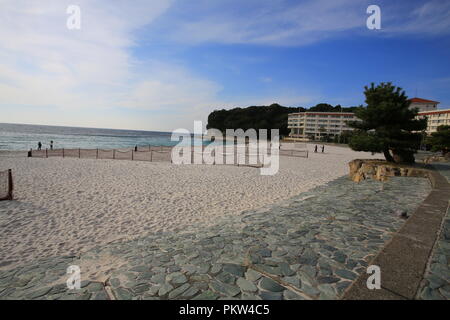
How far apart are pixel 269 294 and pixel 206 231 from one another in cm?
278

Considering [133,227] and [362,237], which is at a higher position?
[362,237]

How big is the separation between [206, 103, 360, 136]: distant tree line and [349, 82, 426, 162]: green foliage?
93.6 meters

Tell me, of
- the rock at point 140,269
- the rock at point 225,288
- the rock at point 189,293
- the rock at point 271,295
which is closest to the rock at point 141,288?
the rock at point 140,269

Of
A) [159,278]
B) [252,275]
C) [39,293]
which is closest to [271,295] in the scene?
[252,275]

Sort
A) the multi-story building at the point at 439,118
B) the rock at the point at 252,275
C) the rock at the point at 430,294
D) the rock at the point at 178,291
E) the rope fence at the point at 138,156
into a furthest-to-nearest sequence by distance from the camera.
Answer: the multi-story building at the point at 439,118, the rope fence at the point at 138,156, the rock at the point at 252,275, the rock at the point at 178,291, the rock at the point at 430,294

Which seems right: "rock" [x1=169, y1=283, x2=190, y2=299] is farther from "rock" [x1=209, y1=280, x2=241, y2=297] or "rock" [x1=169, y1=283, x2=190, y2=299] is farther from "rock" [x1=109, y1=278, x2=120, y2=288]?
"rock" [x1=109, y1=278, x2=120, y2=288]

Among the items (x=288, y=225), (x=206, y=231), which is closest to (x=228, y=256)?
(x=206, y=231)

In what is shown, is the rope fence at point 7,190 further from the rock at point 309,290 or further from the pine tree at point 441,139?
the pine tree at point 441,139

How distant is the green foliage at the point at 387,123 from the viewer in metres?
11.3

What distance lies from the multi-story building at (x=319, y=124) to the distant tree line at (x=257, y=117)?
33.4ft

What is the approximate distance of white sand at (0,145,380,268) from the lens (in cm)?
534

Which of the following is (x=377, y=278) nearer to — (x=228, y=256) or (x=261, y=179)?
(x=228, y=256)

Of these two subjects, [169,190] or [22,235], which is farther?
[169,190]
